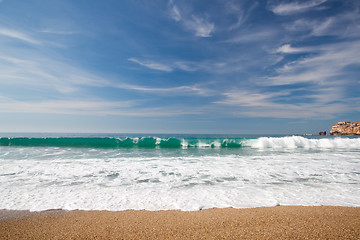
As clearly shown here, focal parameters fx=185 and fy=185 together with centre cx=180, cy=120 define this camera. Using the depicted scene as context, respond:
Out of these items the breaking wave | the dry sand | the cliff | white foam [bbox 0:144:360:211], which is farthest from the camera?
the cliff

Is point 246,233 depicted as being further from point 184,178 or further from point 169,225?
point 184,178

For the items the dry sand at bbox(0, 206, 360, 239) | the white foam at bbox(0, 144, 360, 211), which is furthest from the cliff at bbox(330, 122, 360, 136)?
the dry sand at bbox(0, 206, 360, 239)

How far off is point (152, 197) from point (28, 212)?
2102 mm

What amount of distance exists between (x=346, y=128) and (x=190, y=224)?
81.5 metres

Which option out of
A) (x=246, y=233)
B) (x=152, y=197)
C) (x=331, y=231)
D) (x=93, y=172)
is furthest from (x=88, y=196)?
(x=331, y=231)

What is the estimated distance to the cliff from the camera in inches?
2284

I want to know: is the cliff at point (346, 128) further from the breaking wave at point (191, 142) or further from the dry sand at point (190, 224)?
the dry sand at point (190, 224)

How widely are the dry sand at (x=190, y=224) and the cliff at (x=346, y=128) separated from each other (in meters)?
74.7

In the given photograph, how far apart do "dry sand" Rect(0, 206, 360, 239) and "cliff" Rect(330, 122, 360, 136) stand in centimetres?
7468

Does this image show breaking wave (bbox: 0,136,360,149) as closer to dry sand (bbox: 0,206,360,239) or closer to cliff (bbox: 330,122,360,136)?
dry sand (bbox: 0,206,360,239)

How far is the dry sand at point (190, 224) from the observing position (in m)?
2.35

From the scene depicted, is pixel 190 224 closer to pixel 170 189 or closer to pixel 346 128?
pixel 170 189

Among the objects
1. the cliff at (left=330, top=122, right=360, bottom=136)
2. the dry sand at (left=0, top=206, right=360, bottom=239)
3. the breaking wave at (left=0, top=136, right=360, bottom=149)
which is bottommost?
the dry sand at (left=0, top=206, right=360, bottom=239)

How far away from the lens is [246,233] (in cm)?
236
